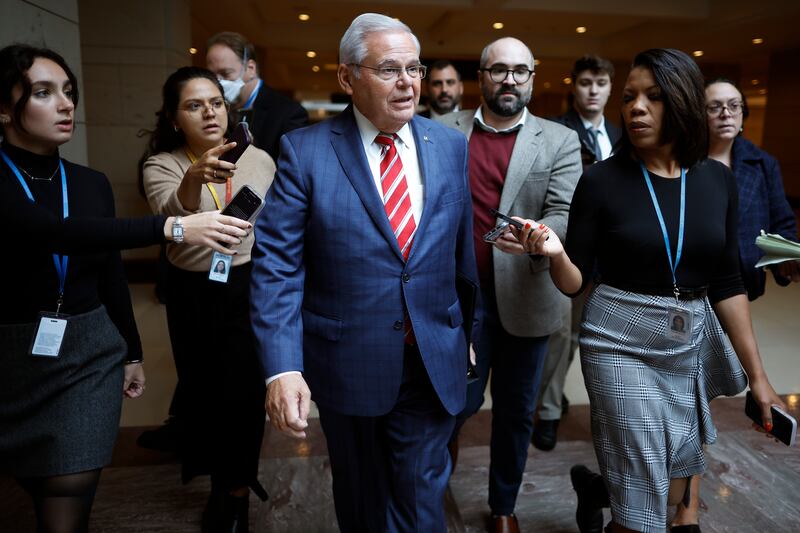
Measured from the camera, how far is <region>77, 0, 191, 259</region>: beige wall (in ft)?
20.6

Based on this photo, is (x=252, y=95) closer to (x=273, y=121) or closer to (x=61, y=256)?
(x=273, y=121)

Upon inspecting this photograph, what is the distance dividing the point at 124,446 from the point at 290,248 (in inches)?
88.2

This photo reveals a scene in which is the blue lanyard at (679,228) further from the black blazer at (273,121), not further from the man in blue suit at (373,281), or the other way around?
Result: the black blazer at (273,121)

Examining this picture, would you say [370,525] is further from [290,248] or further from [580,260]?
[580,260]

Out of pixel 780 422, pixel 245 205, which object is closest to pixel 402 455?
pixel 245 205

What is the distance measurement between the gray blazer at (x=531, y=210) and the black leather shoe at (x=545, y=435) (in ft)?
3.60

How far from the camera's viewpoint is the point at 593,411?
6.68 feet

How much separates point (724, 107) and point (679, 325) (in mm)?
1352

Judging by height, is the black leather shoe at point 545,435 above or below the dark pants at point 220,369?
below

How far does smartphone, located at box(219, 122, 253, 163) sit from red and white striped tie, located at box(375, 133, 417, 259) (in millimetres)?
412

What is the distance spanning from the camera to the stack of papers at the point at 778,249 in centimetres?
189

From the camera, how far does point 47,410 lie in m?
1.76

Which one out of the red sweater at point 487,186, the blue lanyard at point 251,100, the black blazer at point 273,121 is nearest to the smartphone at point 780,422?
the red sweater at point 487,186

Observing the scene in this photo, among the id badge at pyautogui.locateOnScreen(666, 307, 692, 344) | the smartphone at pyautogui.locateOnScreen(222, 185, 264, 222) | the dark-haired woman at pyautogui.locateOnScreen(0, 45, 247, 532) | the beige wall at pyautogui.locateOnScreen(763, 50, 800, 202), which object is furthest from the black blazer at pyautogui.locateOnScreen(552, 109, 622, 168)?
the beige wall at pyautogui.locateOnScreen(763, 50, 800, 202)
